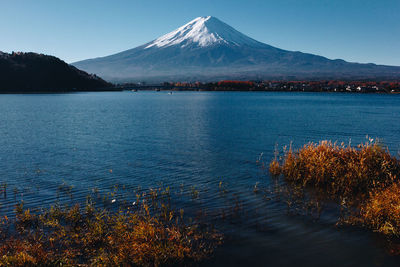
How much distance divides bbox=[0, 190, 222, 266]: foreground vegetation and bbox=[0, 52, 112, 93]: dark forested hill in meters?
178

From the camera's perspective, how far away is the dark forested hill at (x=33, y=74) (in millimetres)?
165125

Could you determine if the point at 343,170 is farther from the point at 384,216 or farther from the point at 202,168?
the point at 202,168

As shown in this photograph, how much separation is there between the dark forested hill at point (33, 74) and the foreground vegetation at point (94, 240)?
178133 mm

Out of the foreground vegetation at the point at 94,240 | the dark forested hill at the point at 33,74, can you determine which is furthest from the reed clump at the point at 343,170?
the dark forested hill at the point at 33,74

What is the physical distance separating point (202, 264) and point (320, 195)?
334 inches

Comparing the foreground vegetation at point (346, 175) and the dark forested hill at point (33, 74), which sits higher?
the dark forested hill at point (33, 74)

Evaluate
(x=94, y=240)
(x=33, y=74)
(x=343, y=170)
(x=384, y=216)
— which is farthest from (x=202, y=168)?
(x=33, y=74)

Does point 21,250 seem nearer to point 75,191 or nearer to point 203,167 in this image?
point 75,191

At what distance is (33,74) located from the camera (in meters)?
175

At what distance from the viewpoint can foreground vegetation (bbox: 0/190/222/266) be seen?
9.16 metres

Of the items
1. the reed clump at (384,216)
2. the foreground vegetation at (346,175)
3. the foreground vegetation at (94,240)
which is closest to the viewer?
the foreground vegetation at (94,240)

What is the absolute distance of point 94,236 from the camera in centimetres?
1083

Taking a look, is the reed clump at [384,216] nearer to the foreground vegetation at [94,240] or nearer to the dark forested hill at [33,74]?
the foreground vegetation at [94,240]

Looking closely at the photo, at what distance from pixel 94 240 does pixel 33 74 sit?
192m
